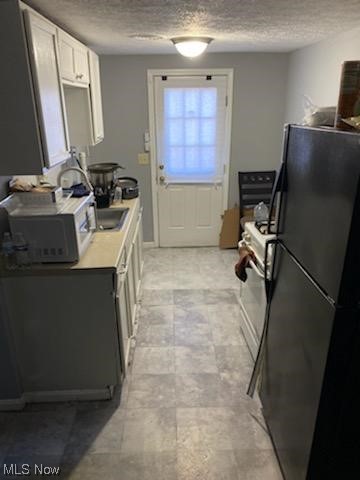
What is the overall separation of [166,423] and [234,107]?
11.4 ft

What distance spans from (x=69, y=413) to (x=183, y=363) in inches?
33.2

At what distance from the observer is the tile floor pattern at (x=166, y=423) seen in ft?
6.12

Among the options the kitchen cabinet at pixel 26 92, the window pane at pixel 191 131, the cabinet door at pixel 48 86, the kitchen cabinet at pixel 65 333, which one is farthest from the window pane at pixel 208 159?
the kitchen cabinet at pixel 65 333

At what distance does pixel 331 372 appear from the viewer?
1283mm

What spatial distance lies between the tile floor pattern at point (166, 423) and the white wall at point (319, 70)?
2.18m

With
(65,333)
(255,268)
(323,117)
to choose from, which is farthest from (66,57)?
(255,268)

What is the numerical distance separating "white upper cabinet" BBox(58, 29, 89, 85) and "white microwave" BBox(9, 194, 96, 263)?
2.71 feet

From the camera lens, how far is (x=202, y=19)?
208 centimetres

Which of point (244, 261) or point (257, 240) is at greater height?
point (257, 240)

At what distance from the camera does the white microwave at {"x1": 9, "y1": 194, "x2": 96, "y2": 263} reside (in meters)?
1.93

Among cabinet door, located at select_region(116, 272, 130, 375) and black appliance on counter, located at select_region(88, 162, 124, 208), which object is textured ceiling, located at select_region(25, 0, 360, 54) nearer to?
black appliance on counter, located at select_region(88, 162, 124, 208)

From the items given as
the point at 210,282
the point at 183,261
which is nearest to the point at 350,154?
the point at 210,282

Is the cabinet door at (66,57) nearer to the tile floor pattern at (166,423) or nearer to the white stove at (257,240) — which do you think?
the white stove at (257,240)

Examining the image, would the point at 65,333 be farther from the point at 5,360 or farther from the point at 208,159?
the point at 208,159
